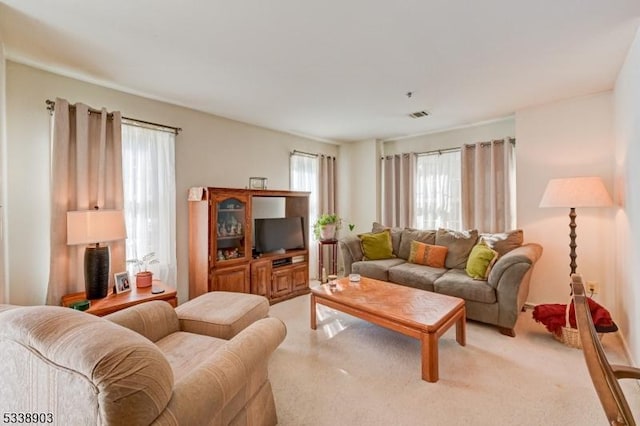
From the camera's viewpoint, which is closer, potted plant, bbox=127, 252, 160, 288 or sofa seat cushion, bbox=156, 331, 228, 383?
sofa seat cushion, bbox=156, 331, 228, 383

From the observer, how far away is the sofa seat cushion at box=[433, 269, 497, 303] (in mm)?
2842

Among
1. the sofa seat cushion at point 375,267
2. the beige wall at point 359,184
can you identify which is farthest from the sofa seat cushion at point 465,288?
the beige wall at point 359,184

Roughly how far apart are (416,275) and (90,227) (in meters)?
3.25

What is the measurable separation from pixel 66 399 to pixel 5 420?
374 mm

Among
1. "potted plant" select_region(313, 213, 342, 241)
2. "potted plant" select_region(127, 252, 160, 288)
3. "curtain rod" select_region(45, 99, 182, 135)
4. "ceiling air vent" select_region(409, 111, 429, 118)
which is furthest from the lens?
"potted plant" select_region(313, 213, 342, 241)

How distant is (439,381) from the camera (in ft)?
6.65

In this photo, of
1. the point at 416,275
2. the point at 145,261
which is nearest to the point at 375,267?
the point at 416,275

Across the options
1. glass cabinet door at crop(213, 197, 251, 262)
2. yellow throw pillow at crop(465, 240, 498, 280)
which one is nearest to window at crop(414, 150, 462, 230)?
yellow throw pillow at crop(465, 240, 498, 280)

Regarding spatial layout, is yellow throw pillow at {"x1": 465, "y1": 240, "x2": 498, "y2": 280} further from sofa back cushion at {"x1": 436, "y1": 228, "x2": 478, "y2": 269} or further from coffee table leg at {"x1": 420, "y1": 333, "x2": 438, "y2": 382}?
coffee table leg at {"x1": 420, "y1": 333, "x2": 438, "y2": 382}

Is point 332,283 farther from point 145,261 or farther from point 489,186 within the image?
point 489,186

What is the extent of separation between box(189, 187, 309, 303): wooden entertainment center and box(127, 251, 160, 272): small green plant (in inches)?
16.0

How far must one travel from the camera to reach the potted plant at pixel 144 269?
2.63 m

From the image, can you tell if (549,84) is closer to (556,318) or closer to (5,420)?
(556,318)

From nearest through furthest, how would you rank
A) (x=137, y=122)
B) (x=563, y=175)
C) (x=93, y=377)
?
(x=93, y=377) < (x=137, y=122) < (x=563, y=175)
